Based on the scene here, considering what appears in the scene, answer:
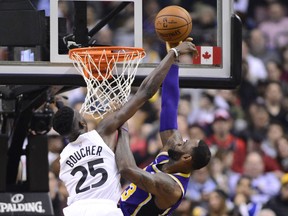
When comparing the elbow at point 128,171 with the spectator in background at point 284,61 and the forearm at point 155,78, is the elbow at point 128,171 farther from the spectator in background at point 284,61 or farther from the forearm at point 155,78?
the spectator in background at point 284,61

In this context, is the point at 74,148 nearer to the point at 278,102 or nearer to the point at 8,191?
the point at 8,191

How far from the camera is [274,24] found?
13.5m

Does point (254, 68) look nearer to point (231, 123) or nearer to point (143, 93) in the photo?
point (231, 123)

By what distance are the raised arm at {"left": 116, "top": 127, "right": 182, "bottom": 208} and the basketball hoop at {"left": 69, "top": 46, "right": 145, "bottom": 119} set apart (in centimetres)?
44

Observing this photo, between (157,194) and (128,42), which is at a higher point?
(128,42)

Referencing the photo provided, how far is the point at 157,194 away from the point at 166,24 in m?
1.26

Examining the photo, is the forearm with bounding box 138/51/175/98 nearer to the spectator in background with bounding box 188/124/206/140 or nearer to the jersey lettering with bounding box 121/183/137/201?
the jersey lettering with bounding box 121/183/137/201

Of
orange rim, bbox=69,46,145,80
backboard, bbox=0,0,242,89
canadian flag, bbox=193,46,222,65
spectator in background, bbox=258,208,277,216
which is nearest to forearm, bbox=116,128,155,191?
orange rim, bbox=69,46,145,80

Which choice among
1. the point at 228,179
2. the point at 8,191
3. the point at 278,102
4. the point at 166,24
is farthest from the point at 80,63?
the point at 278,102

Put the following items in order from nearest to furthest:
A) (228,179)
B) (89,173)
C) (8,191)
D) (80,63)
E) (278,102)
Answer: (89,173) → (80,63) → (8,191) → (228,179) → (278,102)

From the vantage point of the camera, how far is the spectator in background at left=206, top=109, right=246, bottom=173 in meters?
11.7

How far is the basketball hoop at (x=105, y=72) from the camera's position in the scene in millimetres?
7602

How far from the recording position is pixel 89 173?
7121 mm

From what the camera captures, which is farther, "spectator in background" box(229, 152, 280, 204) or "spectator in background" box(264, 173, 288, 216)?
"spectator in background" box(229, 152, 280, 204)
